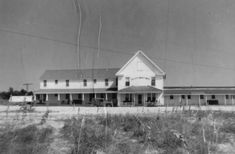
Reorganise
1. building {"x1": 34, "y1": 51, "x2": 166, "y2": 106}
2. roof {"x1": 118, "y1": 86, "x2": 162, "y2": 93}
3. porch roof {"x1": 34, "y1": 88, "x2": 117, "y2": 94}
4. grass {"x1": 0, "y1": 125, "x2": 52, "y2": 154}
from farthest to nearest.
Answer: porch roof {"x1": 34, "y1": 88, "x2": 117, "y2": 94} < building {"x1": 34, "y1": 51, "x2": 166, "y2": 106} < roof {"x1": 118, "y1": 86, "x2": 162, "y2": 93} < grass {"x1": 0, "y1": 125, "x2": 52, "y2": 154}

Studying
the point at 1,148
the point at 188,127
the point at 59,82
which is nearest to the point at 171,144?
the point at 188,127

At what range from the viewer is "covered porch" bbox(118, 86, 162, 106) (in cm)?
3506

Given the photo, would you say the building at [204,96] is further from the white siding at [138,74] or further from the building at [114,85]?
the white siding at [138,74]

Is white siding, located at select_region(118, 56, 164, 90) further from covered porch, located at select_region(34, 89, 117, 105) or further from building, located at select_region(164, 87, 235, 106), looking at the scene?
covered porch, located at select_region(34, 89, 117, 105)

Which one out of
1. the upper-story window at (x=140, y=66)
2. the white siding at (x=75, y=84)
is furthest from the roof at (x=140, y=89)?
the white siding at (x=75, y=84)

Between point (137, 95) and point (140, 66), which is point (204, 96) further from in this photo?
point (140, 66)

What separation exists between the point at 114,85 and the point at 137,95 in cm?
654

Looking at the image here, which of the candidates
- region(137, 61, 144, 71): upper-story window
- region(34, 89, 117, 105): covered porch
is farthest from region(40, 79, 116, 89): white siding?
region(137, 61, 144, 71): upper-story window

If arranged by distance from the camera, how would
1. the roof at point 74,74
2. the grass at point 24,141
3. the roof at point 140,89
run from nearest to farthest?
1. the grass at point 24,141
2. the roof at point 140,89
3. the roof at point 74,74

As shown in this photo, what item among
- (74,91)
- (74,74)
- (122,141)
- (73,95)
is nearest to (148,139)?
(122,141)

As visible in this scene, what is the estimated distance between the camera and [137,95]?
36312 millimetres

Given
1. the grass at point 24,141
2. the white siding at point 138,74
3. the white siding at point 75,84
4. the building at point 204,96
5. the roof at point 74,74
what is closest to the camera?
the grass at point 24,141

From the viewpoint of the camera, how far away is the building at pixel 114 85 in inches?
1417

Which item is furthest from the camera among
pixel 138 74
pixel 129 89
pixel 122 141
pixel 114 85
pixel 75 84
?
pixel 75 84
